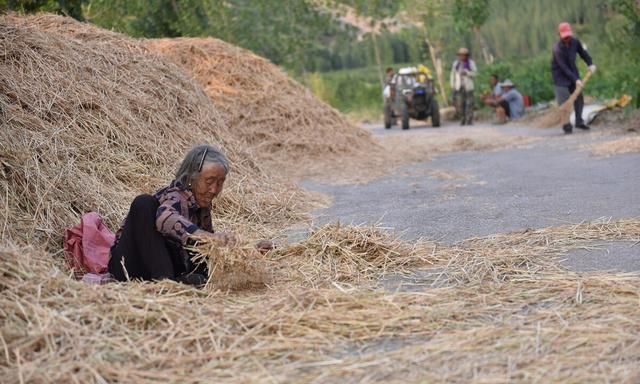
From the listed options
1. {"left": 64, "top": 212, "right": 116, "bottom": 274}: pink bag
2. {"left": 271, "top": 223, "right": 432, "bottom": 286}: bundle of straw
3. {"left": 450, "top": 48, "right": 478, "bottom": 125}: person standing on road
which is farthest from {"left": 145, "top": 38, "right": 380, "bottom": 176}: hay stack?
{"left": 450, "top": 48, "right": 478, "bottom": 125}: person standing on road

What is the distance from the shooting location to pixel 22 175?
19.0 feet

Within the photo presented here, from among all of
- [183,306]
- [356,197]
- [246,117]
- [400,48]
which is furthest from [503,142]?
[400,48]

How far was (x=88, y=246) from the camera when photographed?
5219 mm

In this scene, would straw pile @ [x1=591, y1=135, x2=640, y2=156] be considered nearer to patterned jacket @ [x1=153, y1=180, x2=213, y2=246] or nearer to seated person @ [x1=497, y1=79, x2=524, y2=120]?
patterned jacket @ [x1=153, y1=180, x2=213, y2=246]

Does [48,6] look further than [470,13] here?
No

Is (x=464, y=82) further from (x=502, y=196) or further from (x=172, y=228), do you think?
(x=172, y=228)

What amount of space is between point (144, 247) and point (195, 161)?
0.48 m

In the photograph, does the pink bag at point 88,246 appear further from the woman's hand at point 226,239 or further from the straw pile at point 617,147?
the straw pile at point 617,147

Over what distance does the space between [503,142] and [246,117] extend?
407 centimetres

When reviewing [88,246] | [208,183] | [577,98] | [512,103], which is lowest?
[512,103]

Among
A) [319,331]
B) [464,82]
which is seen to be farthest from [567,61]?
[319,331]

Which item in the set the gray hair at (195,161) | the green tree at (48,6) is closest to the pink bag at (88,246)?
the gray hair at (195,161)

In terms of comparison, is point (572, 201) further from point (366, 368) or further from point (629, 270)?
point (366, 368)

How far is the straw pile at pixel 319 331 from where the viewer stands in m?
3.25
